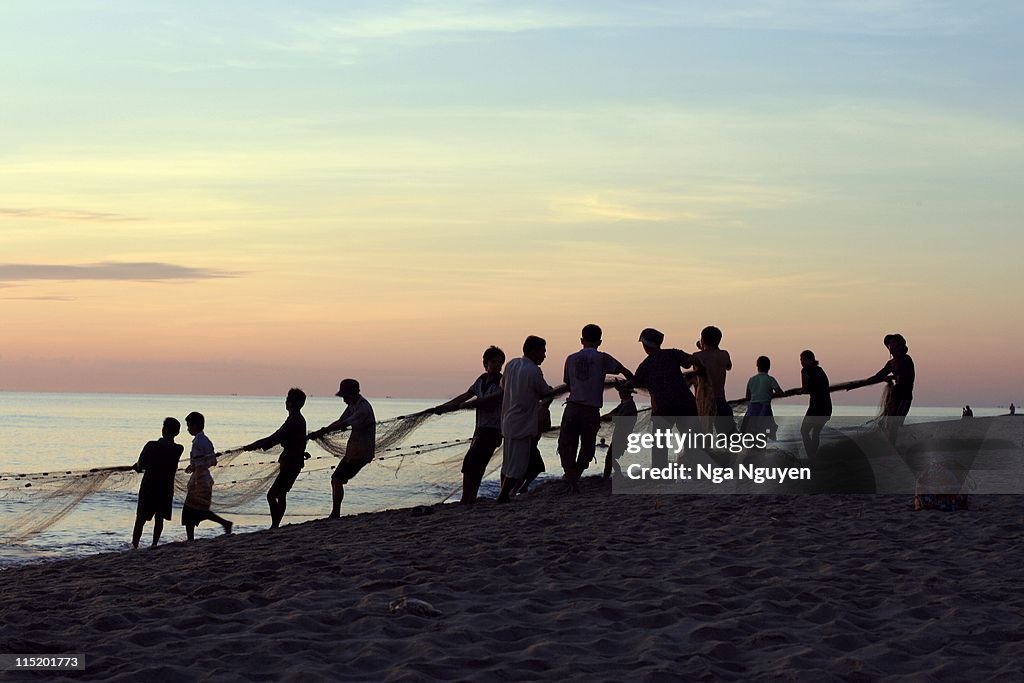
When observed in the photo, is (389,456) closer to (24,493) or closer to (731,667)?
(24,493)

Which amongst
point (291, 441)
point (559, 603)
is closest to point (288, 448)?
point (291, 441)

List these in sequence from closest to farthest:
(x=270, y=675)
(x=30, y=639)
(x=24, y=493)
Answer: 1. (x=270, y=675)
2. (x=30, y=639)
3. (x=24, y=493)

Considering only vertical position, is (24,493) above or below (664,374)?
below

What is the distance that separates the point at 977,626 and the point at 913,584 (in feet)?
3.44

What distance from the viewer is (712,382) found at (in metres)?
12.9

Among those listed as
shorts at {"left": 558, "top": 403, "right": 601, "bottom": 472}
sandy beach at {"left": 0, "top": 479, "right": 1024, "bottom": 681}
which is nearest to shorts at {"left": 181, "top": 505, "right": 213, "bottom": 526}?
sandy beach at {"left": 0, "top": 479, "right": 1024, "bottom": 681}

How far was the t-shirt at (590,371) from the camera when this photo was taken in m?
11.7

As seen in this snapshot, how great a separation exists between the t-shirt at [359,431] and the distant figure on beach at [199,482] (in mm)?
1444

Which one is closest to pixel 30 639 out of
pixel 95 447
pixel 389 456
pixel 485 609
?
pixel 485 609

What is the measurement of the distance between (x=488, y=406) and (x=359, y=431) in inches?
59.4

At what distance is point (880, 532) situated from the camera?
959 cm

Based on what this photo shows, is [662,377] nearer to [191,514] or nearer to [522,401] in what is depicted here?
[522,401]

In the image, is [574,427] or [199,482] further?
[199,482]

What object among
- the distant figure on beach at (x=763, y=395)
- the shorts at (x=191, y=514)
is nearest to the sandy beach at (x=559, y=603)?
the shorts at (x=191, y=514)
